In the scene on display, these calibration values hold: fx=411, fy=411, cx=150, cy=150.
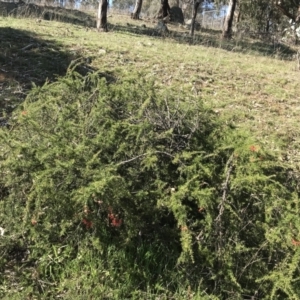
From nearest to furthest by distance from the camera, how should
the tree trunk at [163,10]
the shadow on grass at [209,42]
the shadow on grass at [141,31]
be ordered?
the shadow on grass at [209,42]
the shadow on grass at [141,31]
the tree trunk at [163,10]

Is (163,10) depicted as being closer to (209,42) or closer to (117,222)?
(209,42)

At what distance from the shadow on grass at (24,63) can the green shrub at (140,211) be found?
236 cm

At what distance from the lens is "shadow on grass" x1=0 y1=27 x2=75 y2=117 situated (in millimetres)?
5570

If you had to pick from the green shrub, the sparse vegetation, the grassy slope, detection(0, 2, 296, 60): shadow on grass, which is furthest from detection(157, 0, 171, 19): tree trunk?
the green shrub

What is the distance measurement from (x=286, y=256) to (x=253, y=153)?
29.5 inches

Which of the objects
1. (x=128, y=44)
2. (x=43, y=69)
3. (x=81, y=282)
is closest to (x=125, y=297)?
(x=81, y=282)

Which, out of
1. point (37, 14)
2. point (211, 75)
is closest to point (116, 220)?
point (211, 75)

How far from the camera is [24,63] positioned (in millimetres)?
6641

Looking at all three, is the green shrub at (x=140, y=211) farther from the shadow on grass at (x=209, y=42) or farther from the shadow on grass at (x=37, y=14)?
the shadow on grass at (x=37, y=14)

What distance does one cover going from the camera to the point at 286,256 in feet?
8.78

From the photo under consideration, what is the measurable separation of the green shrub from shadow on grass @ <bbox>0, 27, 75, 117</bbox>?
7.74 feet

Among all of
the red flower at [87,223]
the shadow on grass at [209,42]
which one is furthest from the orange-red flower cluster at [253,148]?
the shadow on grass at [209,42]

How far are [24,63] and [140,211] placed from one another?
15.2 feet

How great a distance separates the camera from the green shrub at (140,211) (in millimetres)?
2727
